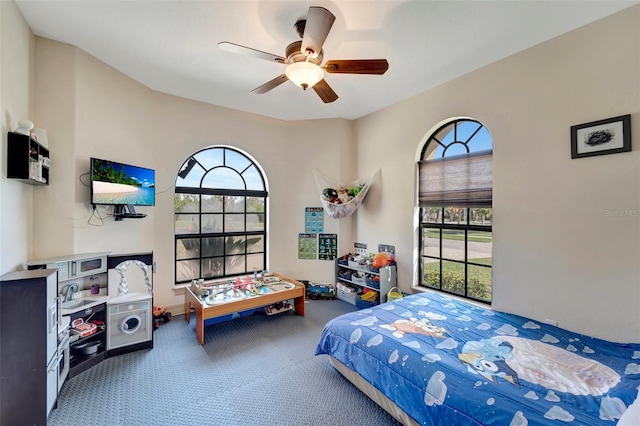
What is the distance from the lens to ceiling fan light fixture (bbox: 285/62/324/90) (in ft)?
6.22

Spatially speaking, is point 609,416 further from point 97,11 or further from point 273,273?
point 97,11

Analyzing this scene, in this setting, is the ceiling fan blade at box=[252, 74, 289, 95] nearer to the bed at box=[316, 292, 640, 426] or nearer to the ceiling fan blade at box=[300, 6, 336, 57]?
the ceiling fan blade at box=[300, 6, 336, 57]

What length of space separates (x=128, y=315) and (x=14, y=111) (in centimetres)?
194

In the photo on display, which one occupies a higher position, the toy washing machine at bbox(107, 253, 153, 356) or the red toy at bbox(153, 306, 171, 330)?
the toy washing machine at bbox(107, 253, 153, 356)

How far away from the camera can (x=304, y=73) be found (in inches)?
75.9

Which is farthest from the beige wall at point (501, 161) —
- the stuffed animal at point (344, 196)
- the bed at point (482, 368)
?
the stuffed animal at point (344, 196)

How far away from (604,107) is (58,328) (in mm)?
4555

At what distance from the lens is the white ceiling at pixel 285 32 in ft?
6.46

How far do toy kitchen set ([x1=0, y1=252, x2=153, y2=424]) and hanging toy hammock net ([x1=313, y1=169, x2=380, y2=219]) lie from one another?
244cm

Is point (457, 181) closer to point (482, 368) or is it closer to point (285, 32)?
point (482, 368)

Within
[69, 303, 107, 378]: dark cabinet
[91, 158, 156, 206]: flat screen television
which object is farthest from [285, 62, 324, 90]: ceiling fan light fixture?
[69, 303, 107, 378]: dark cabinet

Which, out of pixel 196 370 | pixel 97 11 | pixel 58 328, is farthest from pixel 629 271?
pixel 97 11

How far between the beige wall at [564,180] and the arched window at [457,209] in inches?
6.9

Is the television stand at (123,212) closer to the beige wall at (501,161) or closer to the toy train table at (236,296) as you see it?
the beige wall at (501,161)
